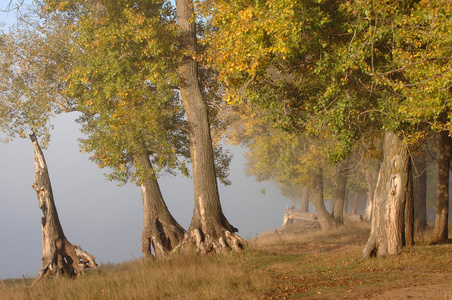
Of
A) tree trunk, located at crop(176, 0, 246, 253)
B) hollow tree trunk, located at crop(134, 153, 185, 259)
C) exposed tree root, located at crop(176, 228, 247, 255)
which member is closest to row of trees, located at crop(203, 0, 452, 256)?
tree trunk, located at crop(176, 0, 246, 253)

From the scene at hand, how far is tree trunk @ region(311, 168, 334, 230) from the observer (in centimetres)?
2967

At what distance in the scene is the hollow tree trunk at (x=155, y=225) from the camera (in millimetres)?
18922

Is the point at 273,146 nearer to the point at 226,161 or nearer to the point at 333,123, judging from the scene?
the point at 226,161

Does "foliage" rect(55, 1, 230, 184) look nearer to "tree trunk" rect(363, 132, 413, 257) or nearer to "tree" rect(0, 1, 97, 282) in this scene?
"tree" rect(0, 1, 97, 282)

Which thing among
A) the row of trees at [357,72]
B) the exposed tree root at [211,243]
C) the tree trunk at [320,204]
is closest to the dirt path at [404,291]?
the row of trees at [357,72]

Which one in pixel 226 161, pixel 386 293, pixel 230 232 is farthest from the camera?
pixel 226 161

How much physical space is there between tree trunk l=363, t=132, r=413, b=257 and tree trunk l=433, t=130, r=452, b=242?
11.8 ft

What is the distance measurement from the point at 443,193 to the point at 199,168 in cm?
948

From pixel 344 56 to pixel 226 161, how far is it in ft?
38.6

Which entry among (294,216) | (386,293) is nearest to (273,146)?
(294,216)

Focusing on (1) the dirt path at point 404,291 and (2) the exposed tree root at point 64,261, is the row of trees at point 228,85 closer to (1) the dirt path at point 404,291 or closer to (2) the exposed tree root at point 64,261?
(2) the exposed tree root at point 64,261

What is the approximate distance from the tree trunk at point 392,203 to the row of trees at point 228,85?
0.11 ft

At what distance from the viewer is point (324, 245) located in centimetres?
2109

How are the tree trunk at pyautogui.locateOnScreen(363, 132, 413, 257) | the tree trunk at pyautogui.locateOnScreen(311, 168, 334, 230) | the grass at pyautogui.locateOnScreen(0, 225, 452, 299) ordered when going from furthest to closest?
the tree trunk at pyautogui.locateOnScreen(311, 168, 334, 230) → the tree trunk at pyautogui.locateOnScreen(363, 132, 413, 257) → the grass at pyautogui.locateOnScreen(0, 225, 452, 299)
